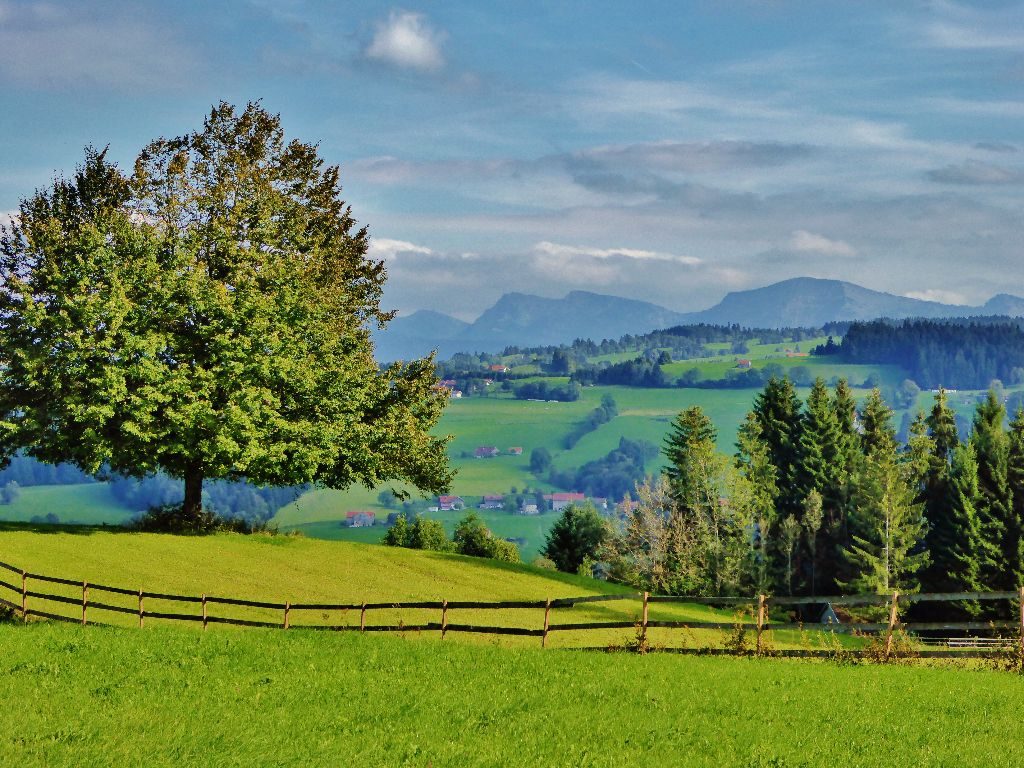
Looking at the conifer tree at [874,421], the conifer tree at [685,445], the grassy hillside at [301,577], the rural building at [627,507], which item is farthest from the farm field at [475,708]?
the conifer tree at [874,421]

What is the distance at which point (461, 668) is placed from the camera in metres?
24.9

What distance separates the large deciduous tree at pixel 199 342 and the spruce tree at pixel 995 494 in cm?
4623

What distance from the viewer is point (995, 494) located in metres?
87.2

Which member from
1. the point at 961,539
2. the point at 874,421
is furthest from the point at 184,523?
the point at 874,421

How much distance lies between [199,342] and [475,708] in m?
39.3

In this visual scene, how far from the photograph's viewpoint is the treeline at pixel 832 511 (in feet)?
279

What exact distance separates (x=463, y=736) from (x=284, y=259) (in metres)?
45.1

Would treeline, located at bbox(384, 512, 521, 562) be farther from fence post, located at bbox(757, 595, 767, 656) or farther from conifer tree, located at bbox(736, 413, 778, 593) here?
fence post, located at bbox(757, 595, 767, 656)

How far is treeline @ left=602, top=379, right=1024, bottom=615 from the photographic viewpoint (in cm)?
8494

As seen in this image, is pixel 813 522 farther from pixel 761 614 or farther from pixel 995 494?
pixel 761 614

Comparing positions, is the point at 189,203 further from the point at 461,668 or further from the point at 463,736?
the point at 463,736

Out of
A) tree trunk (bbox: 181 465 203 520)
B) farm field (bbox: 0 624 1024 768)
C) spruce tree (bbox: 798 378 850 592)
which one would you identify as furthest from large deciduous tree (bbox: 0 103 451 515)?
spruce tree (bbox: 798 378 850 592)

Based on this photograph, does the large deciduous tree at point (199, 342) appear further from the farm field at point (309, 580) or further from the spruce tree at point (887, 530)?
the spruce tree at point (887, 530)

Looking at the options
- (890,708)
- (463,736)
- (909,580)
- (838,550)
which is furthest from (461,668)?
(838,550)
